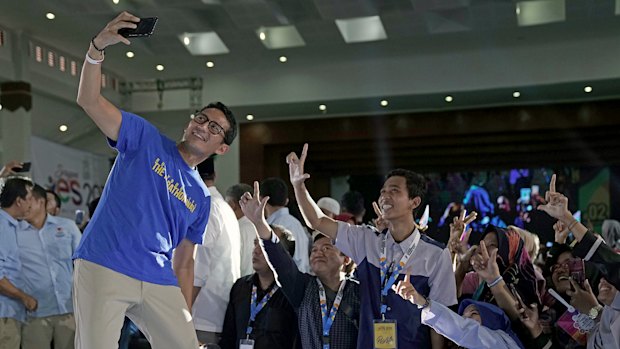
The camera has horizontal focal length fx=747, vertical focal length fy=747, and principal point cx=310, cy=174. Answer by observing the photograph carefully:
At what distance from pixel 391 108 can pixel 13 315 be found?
8.88m

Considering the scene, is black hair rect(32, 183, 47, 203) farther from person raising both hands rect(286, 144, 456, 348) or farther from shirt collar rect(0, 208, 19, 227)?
person raising both hands rect(286, 144, 456, 348)

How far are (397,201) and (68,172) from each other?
9035mm

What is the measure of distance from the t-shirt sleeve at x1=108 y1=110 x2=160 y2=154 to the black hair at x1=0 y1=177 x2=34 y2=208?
219 centimetres

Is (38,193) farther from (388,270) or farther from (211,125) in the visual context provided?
(388,270)

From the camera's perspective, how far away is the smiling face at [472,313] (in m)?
3.37

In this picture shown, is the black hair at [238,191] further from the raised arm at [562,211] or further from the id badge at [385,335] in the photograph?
the raised arm at [562,211]

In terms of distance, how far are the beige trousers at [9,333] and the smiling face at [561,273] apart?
3276mm

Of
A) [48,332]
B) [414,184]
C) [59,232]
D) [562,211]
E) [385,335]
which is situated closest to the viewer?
[562,211]

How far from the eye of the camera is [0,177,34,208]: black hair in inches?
185

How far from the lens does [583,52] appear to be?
10789 mm

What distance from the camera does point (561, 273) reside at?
427 cm

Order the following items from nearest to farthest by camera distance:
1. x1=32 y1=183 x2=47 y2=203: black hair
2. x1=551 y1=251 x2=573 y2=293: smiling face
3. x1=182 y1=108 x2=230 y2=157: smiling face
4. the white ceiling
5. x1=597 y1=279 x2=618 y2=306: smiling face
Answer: x1=182 y1=108 x2=230 y2=157: smiling face < x1=597 y1=279 x2=618 y2=306: smiling face < x1=551 y1=251 x2=573 y2=293: smiling face < x1=32 y1=183 x2=47 y2=203: black hair < the white ceiling

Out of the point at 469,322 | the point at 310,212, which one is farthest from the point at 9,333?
the point at 469,322

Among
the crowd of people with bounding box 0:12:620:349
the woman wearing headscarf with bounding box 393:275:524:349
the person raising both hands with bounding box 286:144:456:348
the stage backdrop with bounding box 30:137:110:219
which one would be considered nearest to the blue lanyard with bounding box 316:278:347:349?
the crowd of people with bounding box 0:12:620:349
